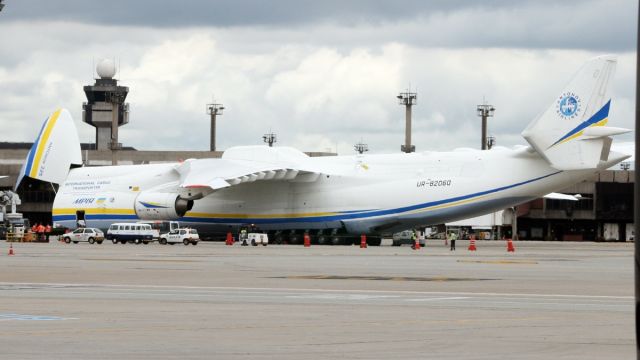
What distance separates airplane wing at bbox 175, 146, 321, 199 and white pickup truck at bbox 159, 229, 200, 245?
8.94 feet

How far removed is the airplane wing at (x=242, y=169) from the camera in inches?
2825

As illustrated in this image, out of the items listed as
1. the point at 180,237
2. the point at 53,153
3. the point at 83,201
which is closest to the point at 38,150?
the point at 53,153

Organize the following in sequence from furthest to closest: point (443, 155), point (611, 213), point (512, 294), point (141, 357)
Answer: point (611, 213)
point (443, 155)
point (512, 294)
point (141, 357)

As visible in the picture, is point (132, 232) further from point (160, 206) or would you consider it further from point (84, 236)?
Result: point (84, 236)

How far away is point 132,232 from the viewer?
7062 centimetres

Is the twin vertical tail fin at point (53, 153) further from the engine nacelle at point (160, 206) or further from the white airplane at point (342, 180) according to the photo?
the engine nacelle at point (160, 206)

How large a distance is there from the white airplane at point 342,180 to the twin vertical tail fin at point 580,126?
0.18 feet

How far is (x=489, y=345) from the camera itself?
14.5 meters

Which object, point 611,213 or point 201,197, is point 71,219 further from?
point 611,213

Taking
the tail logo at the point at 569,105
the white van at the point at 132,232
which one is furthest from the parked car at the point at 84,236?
the tail logo at the point at 569,105

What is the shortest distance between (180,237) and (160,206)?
384cm

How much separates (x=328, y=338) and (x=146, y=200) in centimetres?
5931

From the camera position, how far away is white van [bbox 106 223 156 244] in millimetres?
70500

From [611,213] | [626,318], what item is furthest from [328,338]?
[611,213]
